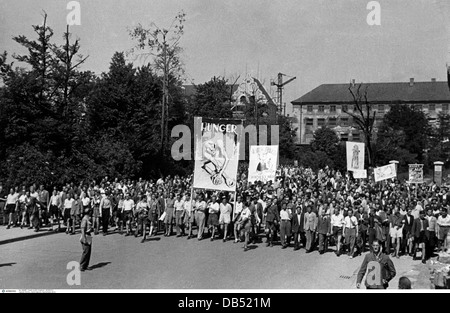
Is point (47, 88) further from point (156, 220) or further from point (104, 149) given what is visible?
point (156, 220)

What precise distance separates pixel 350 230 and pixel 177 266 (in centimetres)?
534

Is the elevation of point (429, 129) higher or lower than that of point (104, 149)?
higher

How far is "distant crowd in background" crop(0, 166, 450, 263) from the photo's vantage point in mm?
14273

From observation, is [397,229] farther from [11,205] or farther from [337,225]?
[11,205]

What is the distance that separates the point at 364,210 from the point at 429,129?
50.3 meters

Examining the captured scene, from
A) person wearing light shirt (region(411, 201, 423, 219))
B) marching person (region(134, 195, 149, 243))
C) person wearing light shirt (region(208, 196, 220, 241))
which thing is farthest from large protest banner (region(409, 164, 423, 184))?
marching person (region(134, 195, 149, 243))

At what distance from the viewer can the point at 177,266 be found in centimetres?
1223

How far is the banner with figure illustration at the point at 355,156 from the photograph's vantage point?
2344 centimetres

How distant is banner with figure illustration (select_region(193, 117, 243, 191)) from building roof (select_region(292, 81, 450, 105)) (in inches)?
2381

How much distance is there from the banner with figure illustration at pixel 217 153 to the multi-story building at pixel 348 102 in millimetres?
55381

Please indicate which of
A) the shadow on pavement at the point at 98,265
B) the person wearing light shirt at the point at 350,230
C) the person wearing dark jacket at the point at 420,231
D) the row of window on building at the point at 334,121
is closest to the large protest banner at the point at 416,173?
the person wearing dark jacket at the point at 420,231

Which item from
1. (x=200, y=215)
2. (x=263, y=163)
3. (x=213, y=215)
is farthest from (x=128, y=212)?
(x=263, y=163)

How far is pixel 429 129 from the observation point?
201ft
